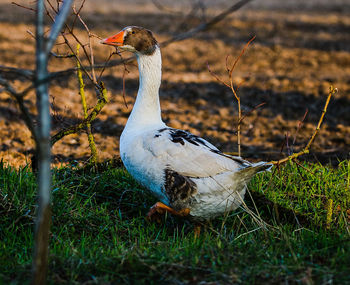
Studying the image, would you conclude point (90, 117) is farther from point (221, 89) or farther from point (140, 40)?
point (221, 89)

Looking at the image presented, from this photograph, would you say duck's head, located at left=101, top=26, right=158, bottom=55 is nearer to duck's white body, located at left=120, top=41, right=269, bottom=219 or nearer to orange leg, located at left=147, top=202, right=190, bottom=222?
duck's white body, located at left=120, top=41, right=269, bottom=219

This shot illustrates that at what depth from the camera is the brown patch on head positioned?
13.6 feet

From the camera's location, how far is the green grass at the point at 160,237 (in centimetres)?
280

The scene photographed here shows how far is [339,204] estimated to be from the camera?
4.20 m

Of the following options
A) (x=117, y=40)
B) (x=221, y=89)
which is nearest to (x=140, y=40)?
(x=117, y=40)

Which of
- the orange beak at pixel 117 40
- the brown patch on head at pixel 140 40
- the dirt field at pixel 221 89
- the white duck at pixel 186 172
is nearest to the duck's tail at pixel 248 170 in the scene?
the white duck at pixel 186 172

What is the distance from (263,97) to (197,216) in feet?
20.8

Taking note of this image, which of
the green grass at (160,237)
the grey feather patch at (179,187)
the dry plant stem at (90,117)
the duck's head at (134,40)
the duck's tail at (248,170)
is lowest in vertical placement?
the green grass at (160,237)

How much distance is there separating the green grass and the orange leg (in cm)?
12

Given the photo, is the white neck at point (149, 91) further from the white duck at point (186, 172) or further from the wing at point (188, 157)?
the wing at point (188, 157)

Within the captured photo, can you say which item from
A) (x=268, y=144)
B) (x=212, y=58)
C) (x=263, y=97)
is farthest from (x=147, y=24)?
(x=268, y=144)

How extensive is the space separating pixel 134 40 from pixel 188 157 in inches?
50.5

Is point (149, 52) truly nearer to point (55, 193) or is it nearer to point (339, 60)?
point (55, 193)

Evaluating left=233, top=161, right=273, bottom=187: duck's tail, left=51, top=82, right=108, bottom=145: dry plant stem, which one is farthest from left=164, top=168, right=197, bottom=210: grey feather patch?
left=51, top=82, right=108, bottom=145: dry plant stem
